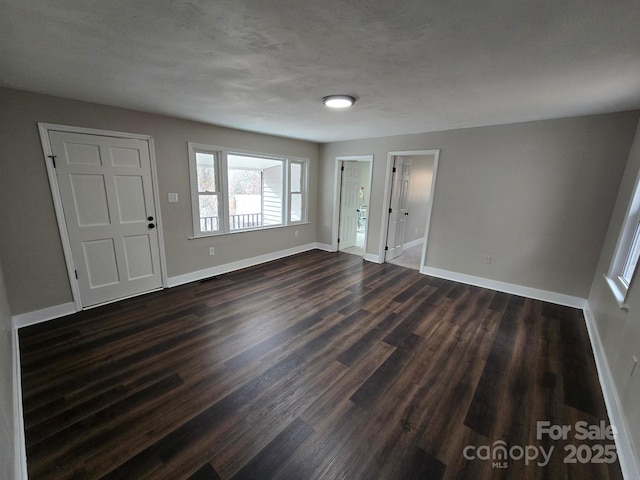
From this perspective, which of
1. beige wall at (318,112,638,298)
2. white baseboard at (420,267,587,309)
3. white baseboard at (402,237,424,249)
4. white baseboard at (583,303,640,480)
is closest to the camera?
white baseboard at (583,303,640,480)

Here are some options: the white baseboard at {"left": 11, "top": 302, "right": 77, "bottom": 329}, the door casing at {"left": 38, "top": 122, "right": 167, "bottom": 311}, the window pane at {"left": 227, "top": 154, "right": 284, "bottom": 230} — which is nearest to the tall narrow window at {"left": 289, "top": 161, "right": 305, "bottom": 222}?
the window pane at {"left": 227, "top": 154, "right": 284, "bottom": 230}

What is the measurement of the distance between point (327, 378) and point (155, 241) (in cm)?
298

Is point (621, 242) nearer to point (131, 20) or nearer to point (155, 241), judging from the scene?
point (131, 20)

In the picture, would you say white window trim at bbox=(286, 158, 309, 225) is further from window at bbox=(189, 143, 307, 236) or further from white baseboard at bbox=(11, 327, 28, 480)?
white baseboard at bbox=(11, 327, 28, 480)

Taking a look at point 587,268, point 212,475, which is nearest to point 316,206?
point 587,268

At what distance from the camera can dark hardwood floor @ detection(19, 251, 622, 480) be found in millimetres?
1452

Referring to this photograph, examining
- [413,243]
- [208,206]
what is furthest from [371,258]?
[208,206]

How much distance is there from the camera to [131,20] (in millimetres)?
1320

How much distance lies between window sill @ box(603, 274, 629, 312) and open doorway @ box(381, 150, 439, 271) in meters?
2.18

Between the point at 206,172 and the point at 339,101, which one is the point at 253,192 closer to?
the point at 206,172

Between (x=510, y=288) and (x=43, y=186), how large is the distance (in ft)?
19.6

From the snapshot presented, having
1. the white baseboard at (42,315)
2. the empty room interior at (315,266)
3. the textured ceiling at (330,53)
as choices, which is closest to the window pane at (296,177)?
the empty room interior at (315,266)

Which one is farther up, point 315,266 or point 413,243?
point 413,243

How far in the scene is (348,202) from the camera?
595cm
